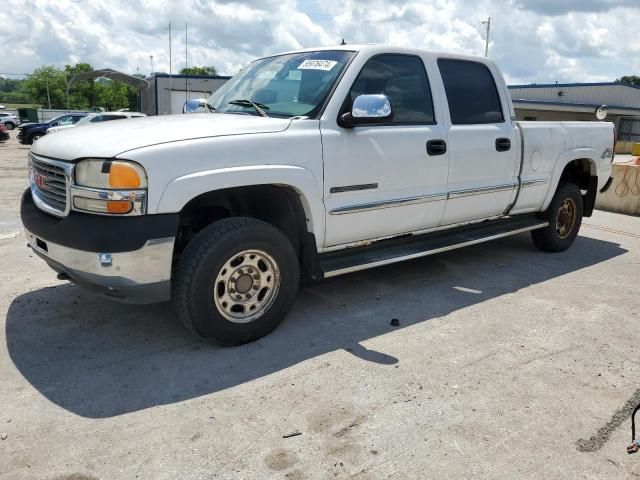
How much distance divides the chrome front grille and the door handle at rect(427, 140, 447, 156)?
2.63 meters

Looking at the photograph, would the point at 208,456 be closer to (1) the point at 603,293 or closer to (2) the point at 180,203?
(2) the point at 180,203

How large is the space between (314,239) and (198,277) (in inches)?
36.5

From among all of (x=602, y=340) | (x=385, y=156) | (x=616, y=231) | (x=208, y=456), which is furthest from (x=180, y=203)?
(x=616, y=231)

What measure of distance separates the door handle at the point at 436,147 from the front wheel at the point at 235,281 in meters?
1.48

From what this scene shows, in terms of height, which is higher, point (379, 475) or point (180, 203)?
point (180, 203)

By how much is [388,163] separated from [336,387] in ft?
5.79

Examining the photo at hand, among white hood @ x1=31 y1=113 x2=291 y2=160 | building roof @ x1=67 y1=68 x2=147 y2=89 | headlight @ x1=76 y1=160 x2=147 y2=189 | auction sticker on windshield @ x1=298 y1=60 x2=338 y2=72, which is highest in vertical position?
building roof @ x1=67 y1=68 x2=147 y2=89

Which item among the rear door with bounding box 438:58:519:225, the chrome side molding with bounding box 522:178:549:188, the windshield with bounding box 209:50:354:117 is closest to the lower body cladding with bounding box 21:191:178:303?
the windshield with bounding box 209:50:354:117

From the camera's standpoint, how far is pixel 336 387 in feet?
10.6

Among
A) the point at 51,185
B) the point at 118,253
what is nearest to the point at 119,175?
the point at 118,253

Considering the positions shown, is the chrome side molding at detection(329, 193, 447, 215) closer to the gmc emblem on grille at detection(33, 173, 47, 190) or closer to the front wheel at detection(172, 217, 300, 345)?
the front wheel at detection(172, 217, 300, 345)

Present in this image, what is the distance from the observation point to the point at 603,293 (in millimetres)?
5082

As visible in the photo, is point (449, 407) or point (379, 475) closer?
point (379, 475)

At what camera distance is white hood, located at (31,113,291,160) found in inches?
127
